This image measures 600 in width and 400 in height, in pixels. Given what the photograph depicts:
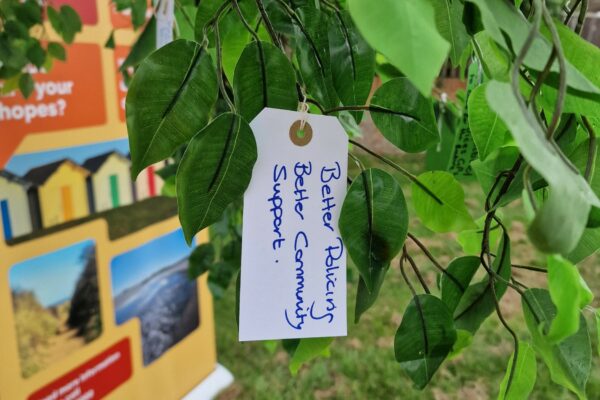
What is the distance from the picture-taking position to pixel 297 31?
400mm

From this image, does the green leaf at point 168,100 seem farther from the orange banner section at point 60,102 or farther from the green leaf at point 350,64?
the orange banner section at point 60,102

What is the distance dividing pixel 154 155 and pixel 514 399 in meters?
0.33

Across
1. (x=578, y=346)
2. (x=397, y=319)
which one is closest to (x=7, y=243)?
(x=578, y=346)

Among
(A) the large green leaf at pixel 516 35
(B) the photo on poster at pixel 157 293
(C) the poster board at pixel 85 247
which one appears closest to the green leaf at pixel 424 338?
(A) the large green leaf at pixel 516 35

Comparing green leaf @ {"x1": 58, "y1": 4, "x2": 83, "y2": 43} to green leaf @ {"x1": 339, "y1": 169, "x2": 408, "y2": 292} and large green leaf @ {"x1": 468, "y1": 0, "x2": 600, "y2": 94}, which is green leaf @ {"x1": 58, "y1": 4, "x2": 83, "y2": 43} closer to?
green leaf @ {"x1": 339, "y1": 169, "x2": 408, "y2": 292}

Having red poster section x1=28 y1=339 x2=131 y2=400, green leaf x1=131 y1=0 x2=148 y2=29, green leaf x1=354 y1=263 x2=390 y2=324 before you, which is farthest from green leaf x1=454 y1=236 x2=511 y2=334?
red poster section x1=28 y1=339 x2=131 y2=400

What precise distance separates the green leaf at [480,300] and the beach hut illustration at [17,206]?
0.92 meters

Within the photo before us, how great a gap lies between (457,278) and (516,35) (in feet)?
0.88

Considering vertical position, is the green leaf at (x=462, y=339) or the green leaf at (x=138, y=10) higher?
the green leaf at (x=138, y=10)

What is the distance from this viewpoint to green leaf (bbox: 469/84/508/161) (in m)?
0.35

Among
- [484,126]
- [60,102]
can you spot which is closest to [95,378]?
[60,102]

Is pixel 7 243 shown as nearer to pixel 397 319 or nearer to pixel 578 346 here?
pixel 578 346

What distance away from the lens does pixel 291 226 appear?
0.38 metres

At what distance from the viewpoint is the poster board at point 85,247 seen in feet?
3.45
